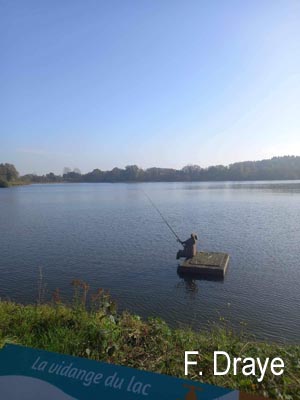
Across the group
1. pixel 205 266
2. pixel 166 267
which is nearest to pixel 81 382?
pixel 205 266

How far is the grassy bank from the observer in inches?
175

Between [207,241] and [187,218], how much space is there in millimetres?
10982

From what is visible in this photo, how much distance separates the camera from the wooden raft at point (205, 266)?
55.4 feet

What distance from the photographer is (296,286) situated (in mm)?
15648

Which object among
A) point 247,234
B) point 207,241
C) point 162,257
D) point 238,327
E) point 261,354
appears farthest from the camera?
point 247,234

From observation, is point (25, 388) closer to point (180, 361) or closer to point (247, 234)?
point (180, 361)

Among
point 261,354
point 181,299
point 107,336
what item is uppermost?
point 107,336

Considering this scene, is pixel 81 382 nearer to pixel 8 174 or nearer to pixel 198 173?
pixel 8 174

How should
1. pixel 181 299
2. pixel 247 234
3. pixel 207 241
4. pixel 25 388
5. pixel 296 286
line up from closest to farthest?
pixel 25 388, pixel 181 299, pixel 296 286, pixel 207 241, pixel 247 234

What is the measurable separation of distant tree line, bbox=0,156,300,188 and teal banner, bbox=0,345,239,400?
14284 cm

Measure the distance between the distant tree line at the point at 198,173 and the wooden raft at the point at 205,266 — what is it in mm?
130470

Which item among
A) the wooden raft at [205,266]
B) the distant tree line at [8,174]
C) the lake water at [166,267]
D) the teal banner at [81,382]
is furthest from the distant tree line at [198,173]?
the teal banner at [81,382]

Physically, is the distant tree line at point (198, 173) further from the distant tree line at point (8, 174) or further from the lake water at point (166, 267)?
the lake water at point (166, 267)

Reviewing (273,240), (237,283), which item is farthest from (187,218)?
(237,283)
